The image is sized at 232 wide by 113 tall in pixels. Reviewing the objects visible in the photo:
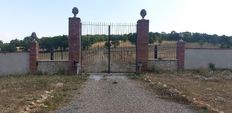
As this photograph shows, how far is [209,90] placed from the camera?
1911 centimetres

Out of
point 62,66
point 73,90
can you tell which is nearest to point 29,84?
point 73,90

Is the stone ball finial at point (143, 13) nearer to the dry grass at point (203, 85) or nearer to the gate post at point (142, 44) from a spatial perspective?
the gate post at point (142, 44)

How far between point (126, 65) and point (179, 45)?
3870mm

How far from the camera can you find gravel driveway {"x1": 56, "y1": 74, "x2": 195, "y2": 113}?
1312cm

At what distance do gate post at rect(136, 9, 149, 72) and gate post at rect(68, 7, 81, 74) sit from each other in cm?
333

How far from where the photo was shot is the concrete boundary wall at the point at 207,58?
Answer: 28.5 metres

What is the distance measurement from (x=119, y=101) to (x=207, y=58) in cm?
1530

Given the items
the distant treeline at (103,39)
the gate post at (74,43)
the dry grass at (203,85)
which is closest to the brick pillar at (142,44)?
the dry grass at (203,85)

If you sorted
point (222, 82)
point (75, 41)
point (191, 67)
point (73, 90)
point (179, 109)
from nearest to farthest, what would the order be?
1. point (179, 109)
2. point (73, 90)
3. point (222, 82)
4. point (75, 41)
5. point (191, 67)

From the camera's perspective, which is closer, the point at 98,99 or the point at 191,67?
the point at 98,99

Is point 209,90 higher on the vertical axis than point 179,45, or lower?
lower

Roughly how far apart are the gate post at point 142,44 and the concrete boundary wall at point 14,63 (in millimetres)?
6248

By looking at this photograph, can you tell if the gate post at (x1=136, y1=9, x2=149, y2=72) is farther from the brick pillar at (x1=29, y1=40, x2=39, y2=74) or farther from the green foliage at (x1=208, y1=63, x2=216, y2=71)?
the brick pillar at (x1=29, y1=40, x2=39, y2=74)

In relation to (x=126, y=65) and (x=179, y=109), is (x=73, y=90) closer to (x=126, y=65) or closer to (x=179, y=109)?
(x=179, y=109)
